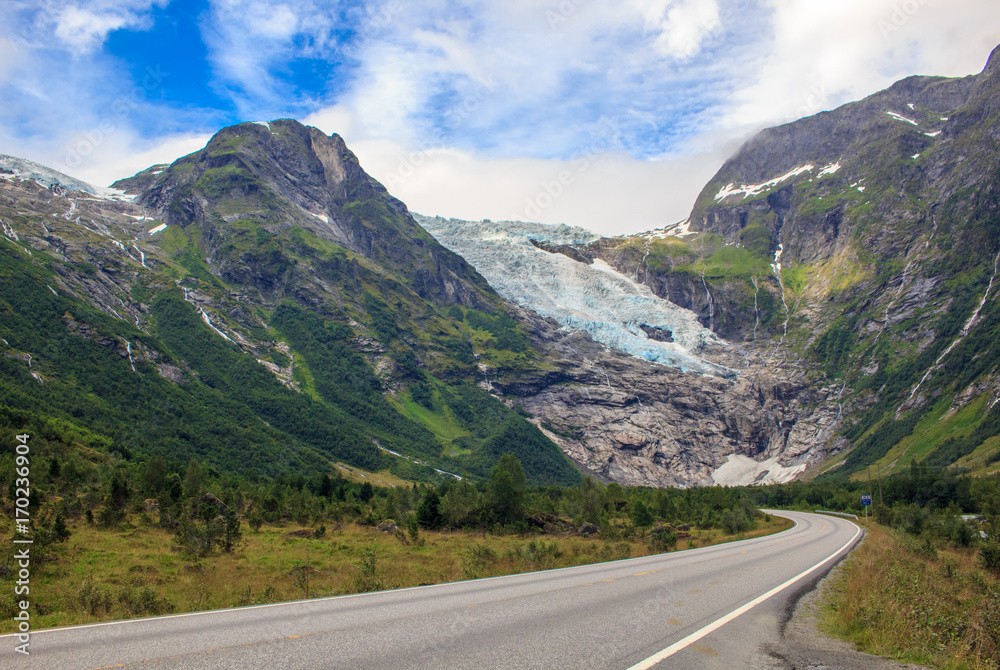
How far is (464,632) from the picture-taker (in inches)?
452

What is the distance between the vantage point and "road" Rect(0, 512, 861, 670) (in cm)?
952

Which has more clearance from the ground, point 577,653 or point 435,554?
point 577,653

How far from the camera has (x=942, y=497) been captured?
98.2 m

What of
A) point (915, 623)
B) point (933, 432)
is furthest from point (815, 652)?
point (933, 432)

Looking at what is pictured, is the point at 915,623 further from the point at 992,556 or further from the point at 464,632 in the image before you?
the point at 992,556

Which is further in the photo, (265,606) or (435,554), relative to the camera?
(435,554)

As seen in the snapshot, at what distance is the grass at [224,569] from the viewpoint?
1684 cm

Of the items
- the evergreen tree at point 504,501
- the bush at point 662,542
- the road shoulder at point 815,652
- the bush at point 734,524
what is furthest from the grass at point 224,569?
the evergreen tree at point 504,501

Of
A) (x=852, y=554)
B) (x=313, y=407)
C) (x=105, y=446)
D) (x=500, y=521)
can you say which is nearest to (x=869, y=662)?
(x=852, y=554)

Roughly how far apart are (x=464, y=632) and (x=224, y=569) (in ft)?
67.5

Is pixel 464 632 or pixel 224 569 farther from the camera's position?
pixel 224 569

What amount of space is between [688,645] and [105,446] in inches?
4686

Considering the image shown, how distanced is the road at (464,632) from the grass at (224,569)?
386cm

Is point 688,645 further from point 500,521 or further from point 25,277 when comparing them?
point 25,277
